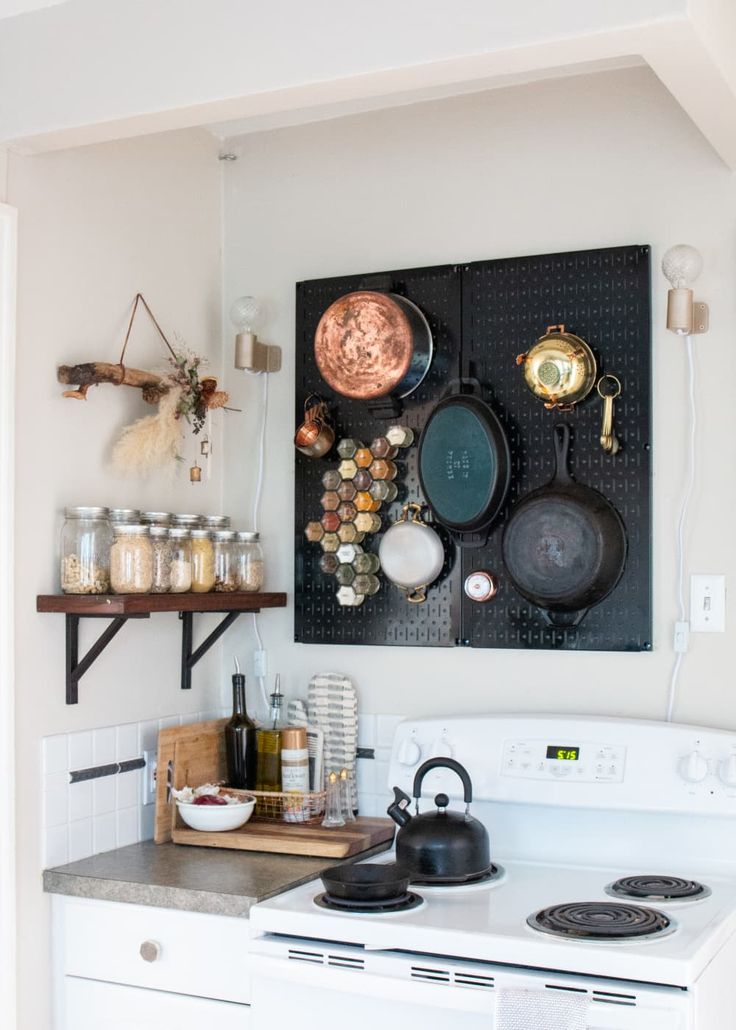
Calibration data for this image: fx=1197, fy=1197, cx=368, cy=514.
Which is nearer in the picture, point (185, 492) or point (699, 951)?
point (699, 951)

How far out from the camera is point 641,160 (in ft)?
8.93

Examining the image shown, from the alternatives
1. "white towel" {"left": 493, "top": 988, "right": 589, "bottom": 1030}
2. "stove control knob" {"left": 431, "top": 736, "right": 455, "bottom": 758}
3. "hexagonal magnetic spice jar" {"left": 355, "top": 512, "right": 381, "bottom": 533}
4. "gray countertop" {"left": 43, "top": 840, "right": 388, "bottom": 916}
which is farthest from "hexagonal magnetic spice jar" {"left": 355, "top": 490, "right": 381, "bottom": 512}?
"white towel" {"left": 493, "top": 988, "right": 589, "bottom": 1030}

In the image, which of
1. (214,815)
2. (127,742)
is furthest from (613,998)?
(127,742)

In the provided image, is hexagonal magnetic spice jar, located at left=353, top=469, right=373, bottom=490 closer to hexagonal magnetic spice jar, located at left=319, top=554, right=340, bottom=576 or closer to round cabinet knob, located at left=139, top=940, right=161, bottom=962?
hexagonal magnetic spice jar, located at left=319, top=554, right=340, bottom=576

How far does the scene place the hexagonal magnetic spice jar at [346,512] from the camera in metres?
2.99

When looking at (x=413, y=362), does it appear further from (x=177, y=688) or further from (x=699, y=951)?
(x=699, y=951)

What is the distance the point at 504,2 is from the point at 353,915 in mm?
1611

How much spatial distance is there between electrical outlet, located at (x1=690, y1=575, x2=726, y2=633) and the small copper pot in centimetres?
95

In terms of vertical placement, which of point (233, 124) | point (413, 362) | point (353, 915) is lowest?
point (353, 915)

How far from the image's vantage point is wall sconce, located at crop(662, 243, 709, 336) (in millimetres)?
2520

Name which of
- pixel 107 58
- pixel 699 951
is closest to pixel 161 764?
pixel 699 951

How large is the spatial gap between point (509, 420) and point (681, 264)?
21.1 inches

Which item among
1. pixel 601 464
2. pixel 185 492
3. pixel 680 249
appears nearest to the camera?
pixel 680 249

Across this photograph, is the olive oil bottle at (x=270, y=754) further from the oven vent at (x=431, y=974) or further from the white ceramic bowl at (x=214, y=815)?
the oven vent at (x=431, y=974)
